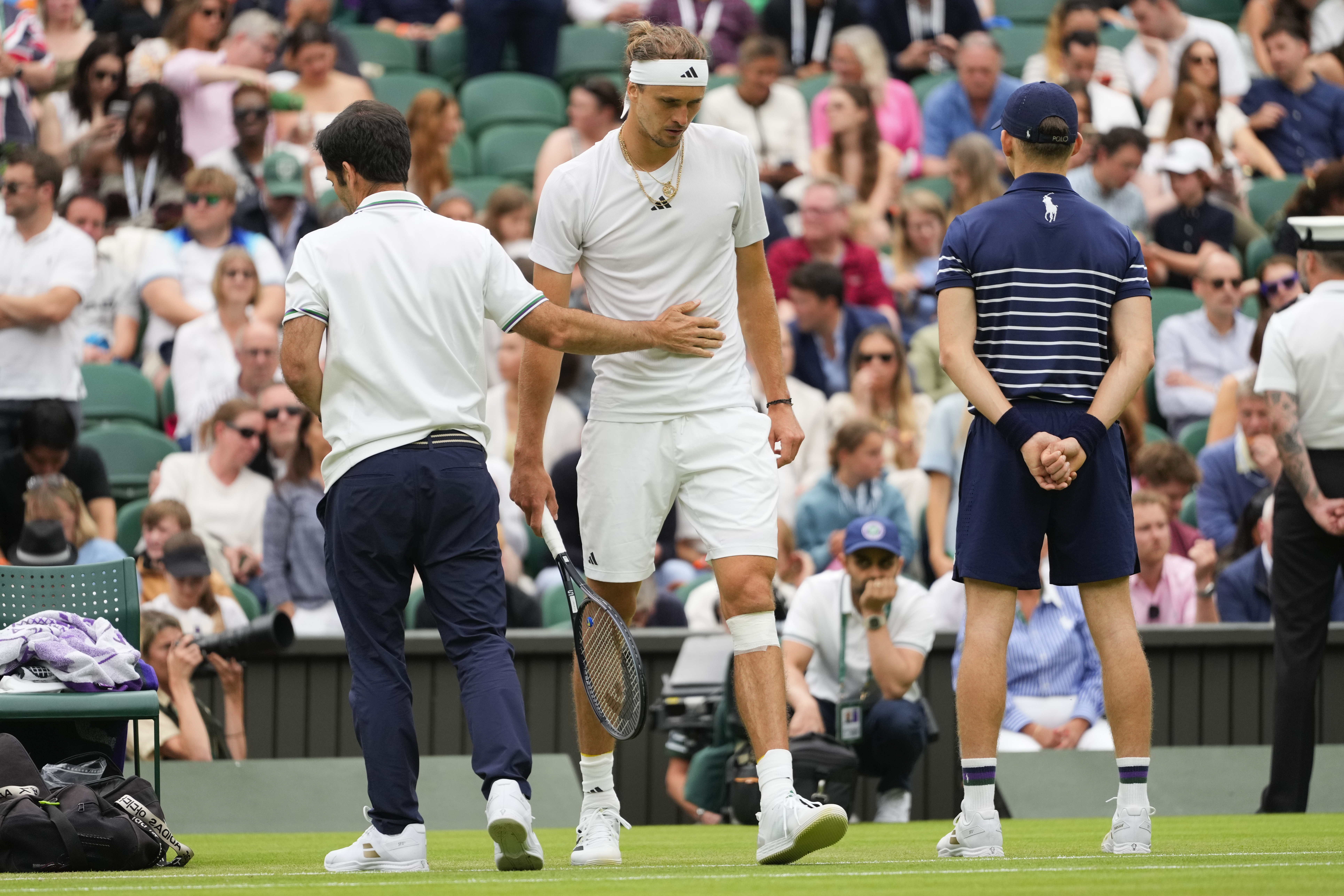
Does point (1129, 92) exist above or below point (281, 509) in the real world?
above

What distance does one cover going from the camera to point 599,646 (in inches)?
197

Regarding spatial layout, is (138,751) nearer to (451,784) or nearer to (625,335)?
(451,784)

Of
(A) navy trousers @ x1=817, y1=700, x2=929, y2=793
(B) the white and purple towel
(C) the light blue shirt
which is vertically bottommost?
(A) navy trousers @ x1=817, y1=700, x2=929, y2=793

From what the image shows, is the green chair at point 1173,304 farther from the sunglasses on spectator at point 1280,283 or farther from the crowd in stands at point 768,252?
the sunglasses on spectator at point 1280,283

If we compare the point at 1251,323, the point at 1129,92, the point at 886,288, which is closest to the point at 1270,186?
the point at 1129,92

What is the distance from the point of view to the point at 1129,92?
14.4 metres

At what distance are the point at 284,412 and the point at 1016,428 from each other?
564cm

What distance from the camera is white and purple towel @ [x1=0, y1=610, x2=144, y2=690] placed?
5.56 m

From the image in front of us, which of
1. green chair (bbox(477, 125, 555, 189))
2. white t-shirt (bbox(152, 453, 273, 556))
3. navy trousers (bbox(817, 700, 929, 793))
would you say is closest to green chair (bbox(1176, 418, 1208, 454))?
A: navy trousers (bbox(817, 700, 929, 793))

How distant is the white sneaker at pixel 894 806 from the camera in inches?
313

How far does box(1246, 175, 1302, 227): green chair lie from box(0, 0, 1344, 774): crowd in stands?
3.1 inches

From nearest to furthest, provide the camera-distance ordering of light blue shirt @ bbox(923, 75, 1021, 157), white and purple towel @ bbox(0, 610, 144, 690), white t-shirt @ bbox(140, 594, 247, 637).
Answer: white and purple towel @ bbox(0, 610, 144, 690) < white t-shirt @ bbox(140, 594, 247, 637) < light blue shirt @ bbox(923, 75, 1021, 157)

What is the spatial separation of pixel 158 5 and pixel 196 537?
742 cm

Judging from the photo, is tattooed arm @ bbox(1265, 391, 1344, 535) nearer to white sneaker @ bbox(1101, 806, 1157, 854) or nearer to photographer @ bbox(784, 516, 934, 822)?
photographer @ bbox(784, 516, 934, 822)
